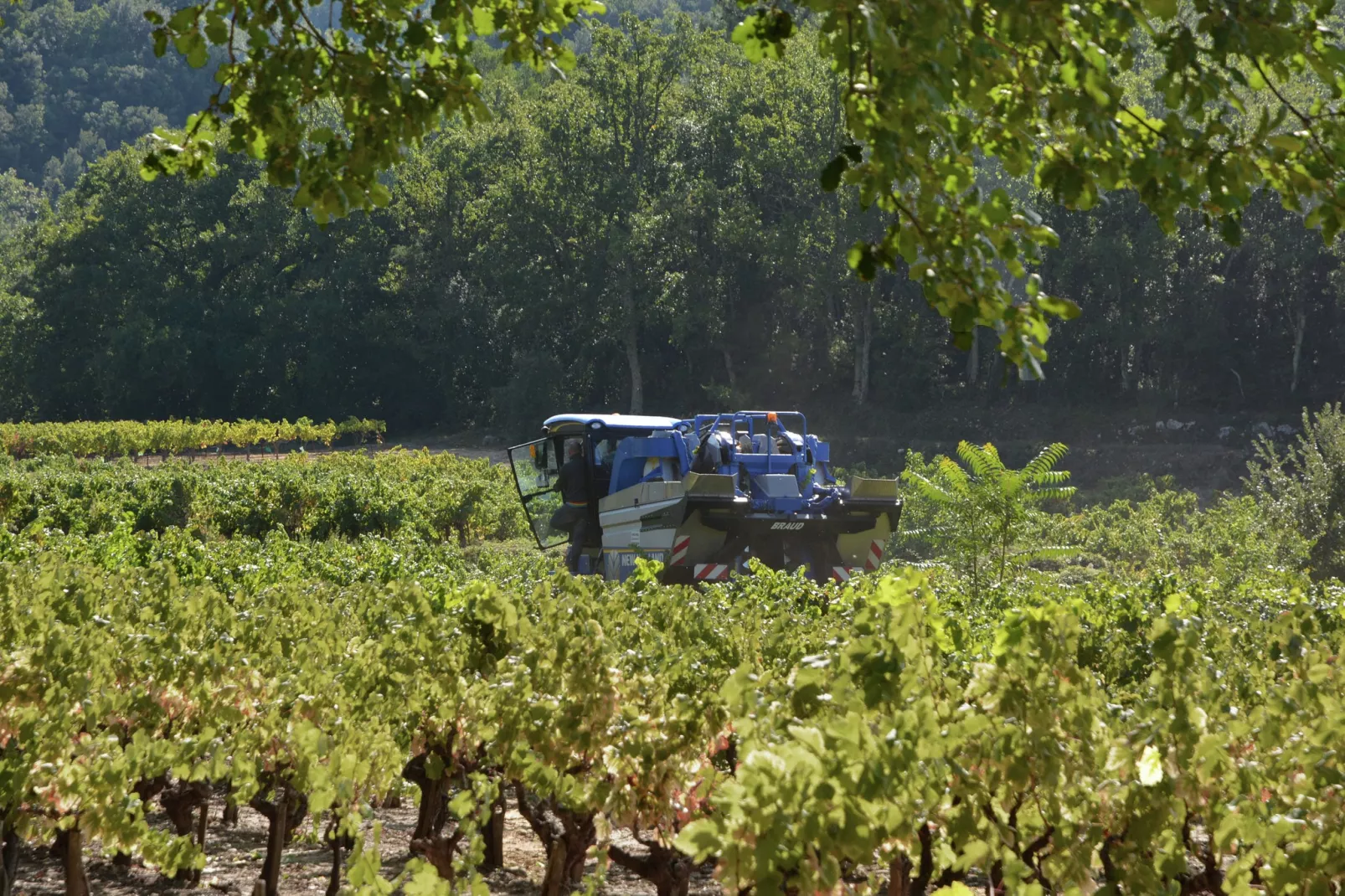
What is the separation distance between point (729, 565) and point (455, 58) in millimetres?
9647

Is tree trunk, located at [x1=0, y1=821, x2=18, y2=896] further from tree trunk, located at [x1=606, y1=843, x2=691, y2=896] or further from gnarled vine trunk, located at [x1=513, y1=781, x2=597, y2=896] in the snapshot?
tree trunk, located at [x1=606, y1=843, x2=691, y2=896]

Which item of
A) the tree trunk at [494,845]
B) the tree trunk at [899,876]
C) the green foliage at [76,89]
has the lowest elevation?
the tree trunk at [494,845]

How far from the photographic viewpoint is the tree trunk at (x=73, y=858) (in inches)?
187

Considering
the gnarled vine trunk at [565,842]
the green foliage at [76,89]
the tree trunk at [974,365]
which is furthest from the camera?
the green foliage at [76,89]

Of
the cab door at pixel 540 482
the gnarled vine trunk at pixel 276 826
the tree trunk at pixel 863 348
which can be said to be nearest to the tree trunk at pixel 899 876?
the gnarled vine trunk at pixel 276 826

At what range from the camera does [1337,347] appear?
39.5m

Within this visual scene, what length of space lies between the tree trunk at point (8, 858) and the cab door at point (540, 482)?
1186cm

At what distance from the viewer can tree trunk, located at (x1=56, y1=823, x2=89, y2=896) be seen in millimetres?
4750

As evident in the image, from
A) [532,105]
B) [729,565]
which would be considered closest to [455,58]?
[729,565]

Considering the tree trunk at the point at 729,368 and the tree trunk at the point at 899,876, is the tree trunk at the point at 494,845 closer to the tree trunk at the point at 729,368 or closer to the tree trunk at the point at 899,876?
the tree trunk at the point at 899,876

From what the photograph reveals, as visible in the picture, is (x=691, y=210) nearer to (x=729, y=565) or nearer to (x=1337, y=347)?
(x=1337, y=347)

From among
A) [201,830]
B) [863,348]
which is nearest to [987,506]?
[201,830]

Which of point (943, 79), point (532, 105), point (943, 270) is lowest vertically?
point (943, 270)

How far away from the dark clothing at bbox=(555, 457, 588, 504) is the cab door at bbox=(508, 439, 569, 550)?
1.20 ft
